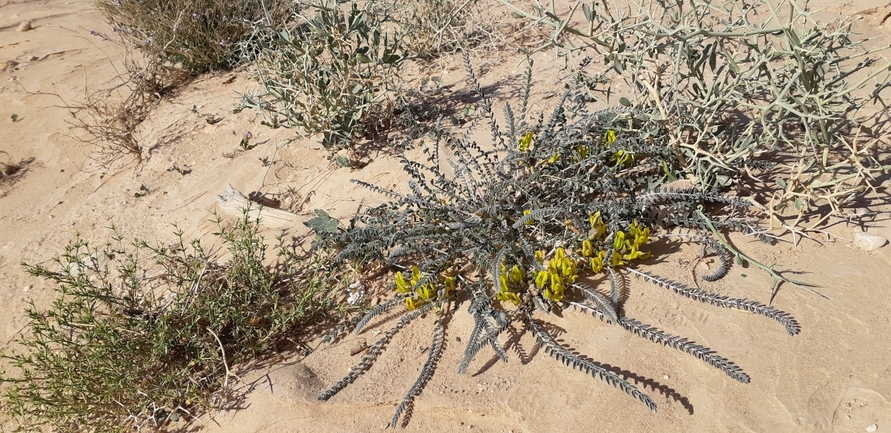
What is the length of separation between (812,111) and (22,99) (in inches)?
237

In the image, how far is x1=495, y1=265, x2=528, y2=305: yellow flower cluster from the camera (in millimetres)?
2176

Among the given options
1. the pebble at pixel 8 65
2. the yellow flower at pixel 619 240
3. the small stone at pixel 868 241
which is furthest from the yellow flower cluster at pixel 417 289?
the pebble at pixel 8 65

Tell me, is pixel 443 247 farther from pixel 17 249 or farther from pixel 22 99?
pixel 22 99

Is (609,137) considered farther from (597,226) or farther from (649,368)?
(649,368)

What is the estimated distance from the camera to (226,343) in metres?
2.47

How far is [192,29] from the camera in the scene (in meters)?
5.14

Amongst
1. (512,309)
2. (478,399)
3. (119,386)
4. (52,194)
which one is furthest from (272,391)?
(52,194)

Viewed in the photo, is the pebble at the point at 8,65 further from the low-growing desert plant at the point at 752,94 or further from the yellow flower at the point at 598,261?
the yellow flower at the point at 598,261

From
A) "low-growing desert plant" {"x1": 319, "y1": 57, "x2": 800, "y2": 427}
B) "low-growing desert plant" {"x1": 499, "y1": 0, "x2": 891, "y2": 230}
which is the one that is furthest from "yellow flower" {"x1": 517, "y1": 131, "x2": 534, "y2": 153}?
"low-growing desert plant" {"x1": 499, "y1": 0, "x2": 891, "y2": 230}

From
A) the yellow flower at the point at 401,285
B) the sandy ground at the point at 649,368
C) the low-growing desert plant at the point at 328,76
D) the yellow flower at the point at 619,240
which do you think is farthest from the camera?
the low-growing desert plant at the point at 328,76

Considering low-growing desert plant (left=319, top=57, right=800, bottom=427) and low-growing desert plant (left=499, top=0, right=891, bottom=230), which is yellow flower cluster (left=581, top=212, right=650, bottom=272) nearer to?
low-growing desert plant (left=319, top=57, right=800, bottom=427)

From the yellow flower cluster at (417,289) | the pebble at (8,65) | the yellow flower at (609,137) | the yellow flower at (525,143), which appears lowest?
the pebble at (8,65)

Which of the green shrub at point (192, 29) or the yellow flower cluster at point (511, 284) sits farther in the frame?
the green shrub at point (192, 29)

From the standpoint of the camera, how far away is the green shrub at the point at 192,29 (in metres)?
5.09
